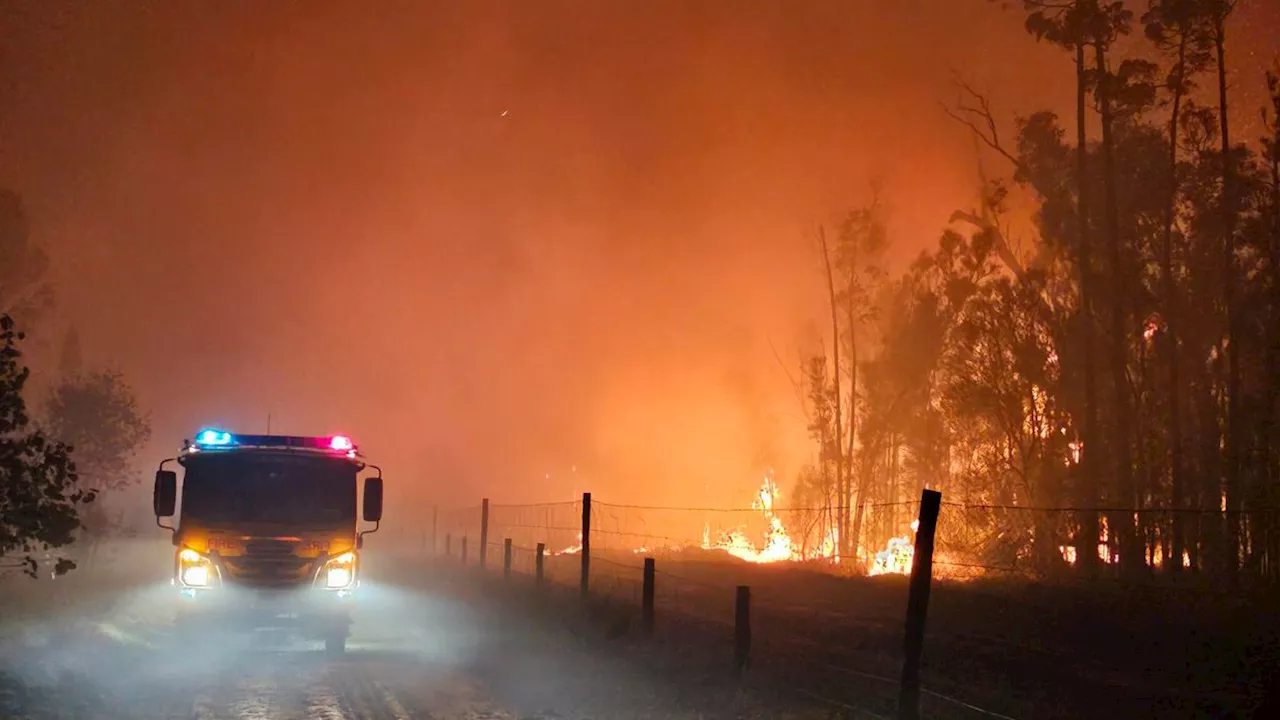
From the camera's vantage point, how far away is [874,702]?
513 inches

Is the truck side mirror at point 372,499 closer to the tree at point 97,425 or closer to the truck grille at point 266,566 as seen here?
the truck grille at point 266,566

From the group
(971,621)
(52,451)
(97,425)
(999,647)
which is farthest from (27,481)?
(97,425)

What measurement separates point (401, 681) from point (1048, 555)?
74.8ft

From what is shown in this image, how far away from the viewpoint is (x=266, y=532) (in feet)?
51.2

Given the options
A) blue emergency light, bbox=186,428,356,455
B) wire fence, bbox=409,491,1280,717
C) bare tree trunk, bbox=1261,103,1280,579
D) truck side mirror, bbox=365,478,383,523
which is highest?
bare tree trunk, bbox=1261,103,1280,579

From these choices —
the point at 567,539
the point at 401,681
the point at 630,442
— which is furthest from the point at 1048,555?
the point at 630,442

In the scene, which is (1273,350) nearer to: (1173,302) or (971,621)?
(1173,302)

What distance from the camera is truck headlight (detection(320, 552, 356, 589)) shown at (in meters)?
15.8

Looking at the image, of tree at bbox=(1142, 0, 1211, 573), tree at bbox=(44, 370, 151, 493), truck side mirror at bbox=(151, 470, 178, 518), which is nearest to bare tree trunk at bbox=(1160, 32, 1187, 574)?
tree at bbox=(1142, 0, 1211, 573)

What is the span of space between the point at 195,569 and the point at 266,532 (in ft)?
3.57

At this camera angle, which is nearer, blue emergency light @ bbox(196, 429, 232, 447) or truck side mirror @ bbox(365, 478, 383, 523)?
blue emergency light @ bbox(196, 429, 232, 447)

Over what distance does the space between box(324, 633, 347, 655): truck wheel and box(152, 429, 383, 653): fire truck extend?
16mm

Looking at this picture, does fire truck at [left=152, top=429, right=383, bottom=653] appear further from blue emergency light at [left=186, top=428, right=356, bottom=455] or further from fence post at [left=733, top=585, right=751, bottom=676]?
fence post at [left=733, top=585, right=751, bottom=676]

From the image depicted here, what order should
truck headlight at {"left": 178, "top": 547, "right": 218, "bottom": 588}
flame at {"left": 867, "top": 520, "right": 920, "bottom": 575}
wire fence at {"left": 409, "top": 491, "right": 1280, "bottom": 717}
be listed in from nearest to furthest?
1. wire fence at {"left": 409, "top": 491, "right": 1280, "bottom": 717}
2. truck headlight at {"left": 178, "top": 547, "right": 218, "bottom": 588}
3. flame at {"left": 867, "top": 520, "right": 920, "bottom": 575}
